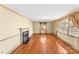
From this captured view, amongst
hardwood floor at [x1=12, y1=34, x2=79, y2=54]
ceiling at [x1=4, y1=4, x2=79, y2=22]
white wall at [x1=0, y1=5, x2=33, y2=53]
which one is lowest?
hardwood floor at [x1=12, y1=34, x2=79, y2=54]

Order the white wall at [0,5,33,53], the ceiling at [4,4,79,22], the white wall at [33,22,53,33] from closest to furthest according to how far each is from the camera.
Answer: the ceiling at [4,4,79,22] → the white wall at [0,5,33,53] → the white wall at [33,22,53,33]

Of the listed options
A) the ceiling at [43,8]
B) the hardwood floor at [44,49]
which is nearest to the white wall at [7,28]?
the ceiling at [43,8]

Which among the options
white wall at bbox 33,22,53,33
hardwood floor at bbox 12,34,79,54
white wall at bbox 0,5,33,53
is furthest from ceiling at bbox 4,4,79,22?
white wall at bbox 33,22,53,33

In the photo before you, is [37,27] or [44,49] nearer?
[44,49]

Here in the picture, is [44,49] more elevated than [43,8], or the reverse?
[43,8]

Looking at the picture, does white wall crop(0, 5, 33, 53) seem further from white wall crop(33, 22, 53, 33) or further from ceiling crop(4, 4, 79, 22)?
white wall crop(33, 22, 53, 33)

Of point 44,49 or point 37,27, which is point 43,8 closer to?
point 44,49

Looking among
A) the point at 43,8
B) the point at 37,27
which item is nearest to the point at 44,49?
the point at 43,8

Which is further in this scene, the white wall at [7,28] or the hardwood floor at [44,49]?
the hardwood floor at [44,49]

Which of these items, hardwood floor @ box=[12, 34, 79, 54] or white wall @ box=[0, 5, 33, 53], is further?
hardwood floor @ box=[12, 34, 79, 54]

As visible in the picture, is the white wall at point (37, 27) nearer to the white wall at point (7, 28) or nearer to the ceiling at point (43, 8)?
the ceiling at point (43, 8)

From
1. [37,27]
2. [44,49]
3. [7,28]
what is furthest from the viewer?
[37,27]
